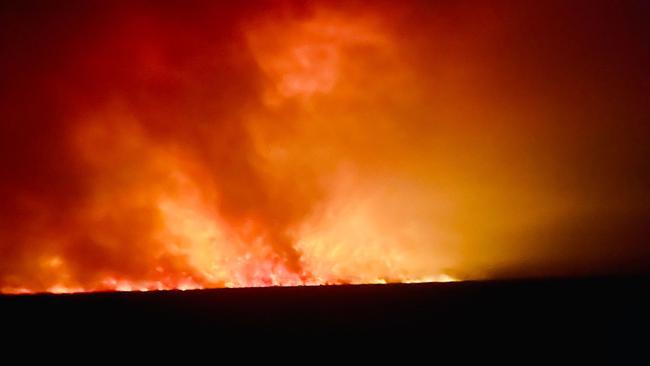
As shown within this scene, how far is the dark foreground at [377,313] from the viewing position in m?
2.60

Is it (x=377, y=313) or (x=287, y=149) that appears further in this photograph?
(x=287, y=149)

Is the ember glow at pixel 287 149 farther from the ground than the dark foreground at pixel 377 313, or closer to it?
farther from the ground

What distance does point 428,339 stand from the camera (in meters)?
2.62

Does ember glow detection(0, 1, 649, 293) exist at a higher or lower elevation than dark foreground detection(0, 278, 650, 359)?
higher

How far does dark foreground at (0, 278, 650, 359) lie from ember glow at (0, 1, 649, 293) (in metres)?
0.62

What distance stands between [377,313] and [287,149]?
1.38m

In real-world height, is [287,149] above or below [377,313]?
above

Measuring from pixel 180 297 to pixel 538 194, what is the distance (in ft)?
7.90

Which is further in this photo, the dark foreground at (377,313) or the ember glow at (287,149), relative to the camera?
the ember glow at (287,149)

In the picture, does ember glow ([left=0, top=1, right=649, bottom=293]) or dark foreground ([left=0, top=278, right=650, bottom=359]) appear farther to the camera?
ember glow ([left=0, top=1, right=649, bottom=293])

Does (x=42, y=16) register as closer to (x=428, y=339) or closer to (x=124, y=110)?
(x=124, y=110)

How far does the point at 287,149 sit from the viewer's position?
3.51m

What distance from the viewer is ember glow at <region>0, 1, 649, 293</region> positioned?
10.9 ft

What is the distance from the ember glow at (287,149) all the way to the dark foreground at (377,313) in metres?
0.62
